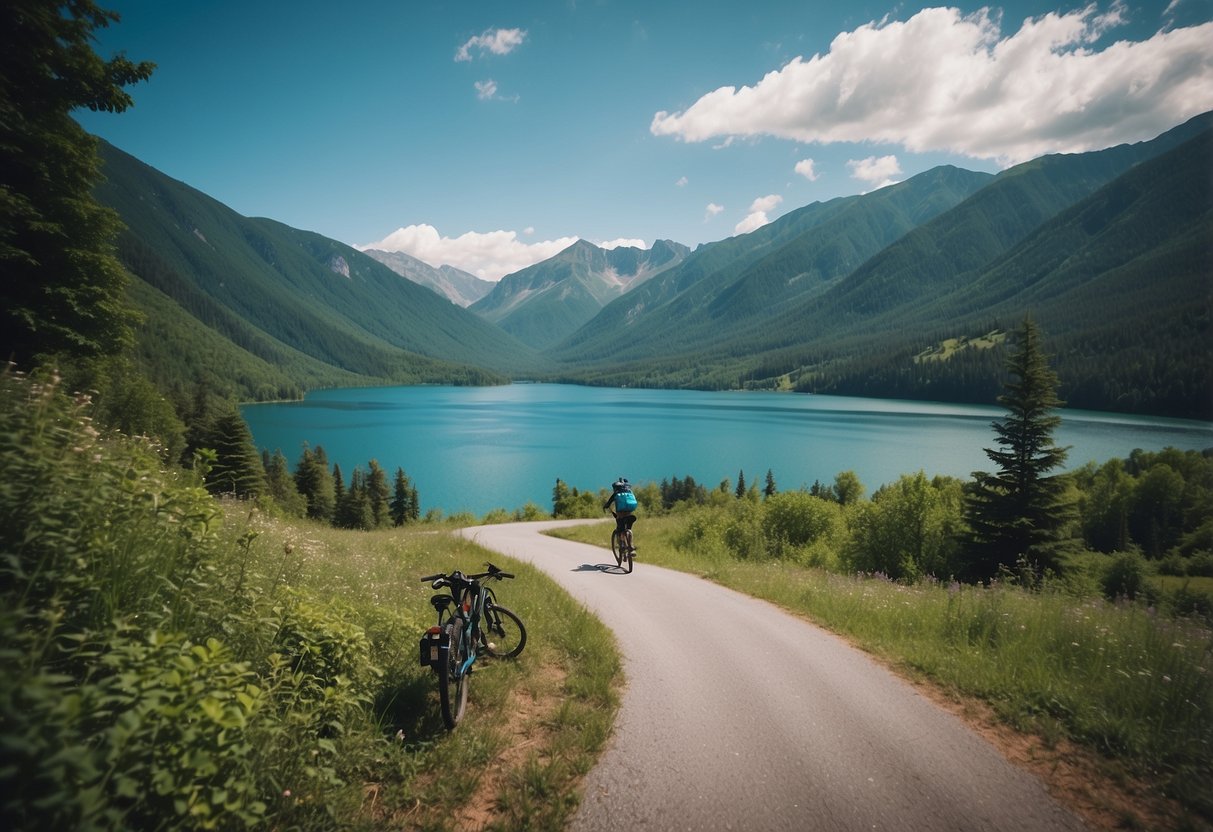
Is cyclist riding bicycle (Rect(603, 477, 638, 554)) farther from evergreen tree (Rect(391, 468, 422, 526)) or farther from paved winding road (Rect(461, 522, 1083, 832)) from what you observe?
evergreen tree (Rect(391, 468, 422, 526))

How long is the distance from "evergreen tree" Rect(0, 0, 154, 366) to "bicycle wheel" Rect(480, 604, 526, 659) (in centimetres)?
Result: 1133

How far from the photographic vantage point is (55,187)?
11.6 metres

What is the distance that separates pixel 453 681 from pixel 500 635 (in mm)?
2004

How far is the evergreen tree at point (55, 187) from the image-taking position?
8969 mm

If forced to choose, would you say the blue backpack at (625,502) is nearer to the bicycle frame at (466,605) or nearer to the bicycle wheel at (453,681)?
the bicycle frame at (466,605)

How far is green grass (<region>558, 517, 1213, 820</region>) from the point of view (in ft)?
15.8

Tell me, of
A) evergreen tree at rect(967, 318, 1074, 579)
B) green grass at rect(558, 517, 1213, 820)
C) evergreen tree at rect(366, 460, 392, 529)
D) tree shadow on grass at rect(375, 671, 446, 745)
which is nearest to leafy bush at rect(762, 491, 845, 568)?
evergreen tree at rect(967, 318, 1074, 579)

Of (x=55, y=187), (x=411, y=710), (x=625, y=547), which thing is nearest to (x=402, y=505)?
(x=55, y=187)

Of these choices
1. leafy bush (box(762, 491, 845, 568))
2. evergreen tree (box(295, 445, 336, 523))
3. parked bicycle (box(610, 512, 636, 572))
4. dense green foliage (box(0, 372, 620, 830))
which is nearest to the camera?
dense green foliage (box(0, 372, 620, 830))

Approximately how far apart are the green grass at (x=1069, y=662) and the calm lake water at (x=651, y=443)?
206 feet

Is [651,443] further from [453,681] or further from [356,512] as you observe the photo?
[453,681]

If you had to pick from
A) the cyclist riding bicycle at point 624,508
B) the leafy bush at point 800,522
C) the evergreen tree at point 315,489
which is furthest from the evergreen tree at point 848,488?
the evergreen tree at point 315,489

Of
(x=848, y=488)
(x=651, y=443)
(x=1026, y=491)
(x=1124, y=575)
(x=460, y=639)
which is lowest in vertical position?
(x=1124, y=575)

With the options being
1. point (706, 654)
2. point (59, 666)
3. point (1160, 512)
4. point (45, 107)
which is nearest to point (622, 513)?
point (706, 654)
